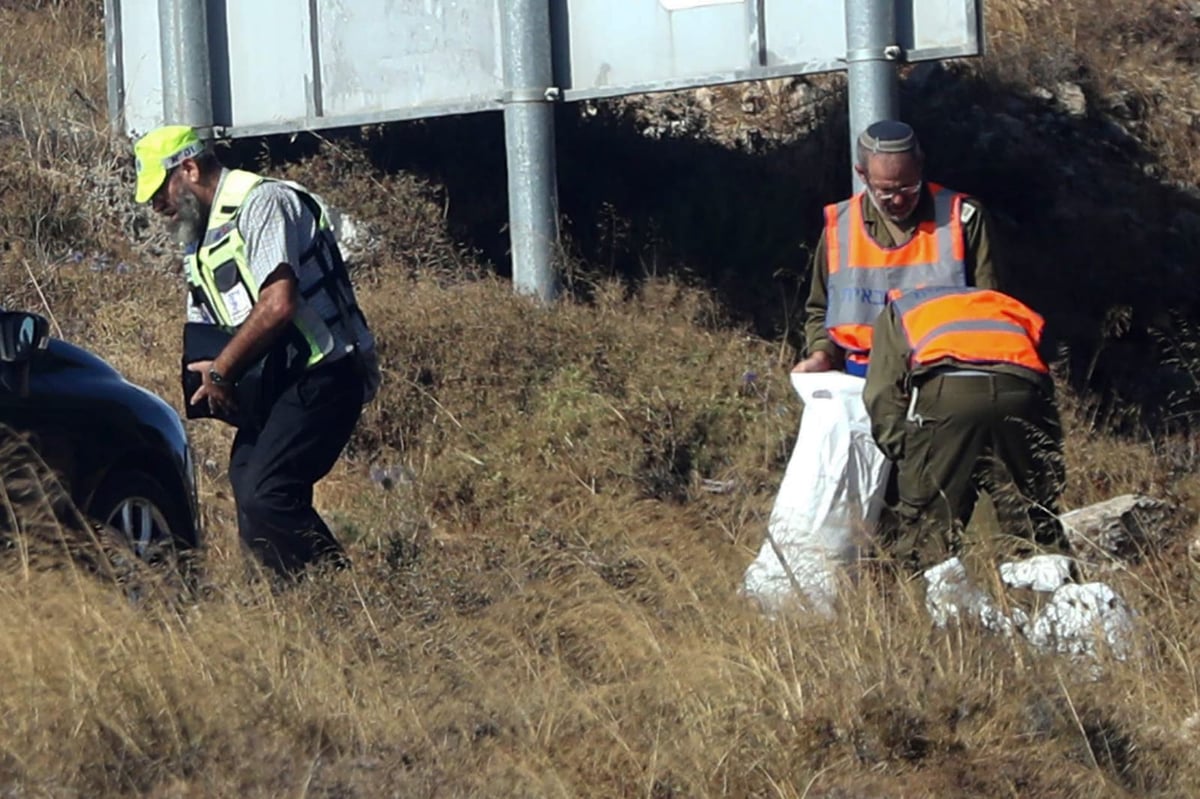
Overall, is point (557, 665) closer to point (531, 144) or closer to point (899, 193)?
point (899, 193)

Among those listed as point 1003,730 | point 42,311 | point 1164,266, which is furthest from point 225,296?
point 1164,266

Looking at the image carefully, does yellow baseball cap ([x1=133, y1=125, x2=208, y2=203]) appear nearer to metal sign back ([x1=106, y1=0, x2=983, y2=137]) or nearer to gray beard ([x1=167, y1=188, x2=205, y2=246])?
gray beard ([x1=167, y1=188, x2=205, y2=246])

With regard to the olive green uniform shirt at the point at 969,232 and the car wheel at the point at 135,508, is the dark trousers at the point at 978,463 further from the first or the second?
the car wheel at the point at 135,508

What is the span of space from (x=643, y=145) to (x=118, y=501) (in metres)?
7.37

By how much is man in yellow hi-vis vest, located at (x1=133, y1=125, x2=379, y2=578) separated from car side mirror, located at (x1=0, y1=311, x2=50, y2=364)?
0.49 metres

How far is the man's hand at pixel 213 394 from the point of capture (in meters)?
5.97

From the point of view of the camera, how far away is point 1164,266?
13.4 meters

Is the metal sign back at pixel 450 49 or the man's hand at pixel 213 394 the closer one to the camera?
the man's hand at pixel 213 394

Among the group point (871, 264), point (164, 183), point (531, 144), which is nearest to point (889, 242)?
point (871, 264)

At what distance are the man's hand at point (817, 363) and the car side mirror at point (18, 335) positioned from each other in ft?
7.64

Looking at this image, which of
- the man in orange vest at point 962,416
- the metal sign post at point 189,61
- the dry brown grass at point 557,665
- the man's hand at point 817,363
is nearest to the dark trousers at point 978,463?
the man in orange vest at point 962,416

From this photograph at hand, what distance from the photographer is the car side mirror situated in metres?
5.83

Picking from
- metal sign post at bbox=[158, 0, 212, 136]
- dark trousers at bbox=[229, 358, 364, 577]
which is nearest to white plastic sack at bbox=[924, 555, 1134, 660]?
dark trousers at bbox=[229, 358, 364, 577]

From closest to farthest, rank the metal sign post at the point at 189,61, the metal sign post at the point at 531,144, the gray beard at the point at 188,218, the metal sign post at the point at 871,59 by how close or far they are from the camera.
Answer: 1. the gray beard at the point at 188,218
2. the metal sign post at the point at 871,59
3. the metal sign post at the point at 531,144
4. the metal sign post at the point at 189,61
